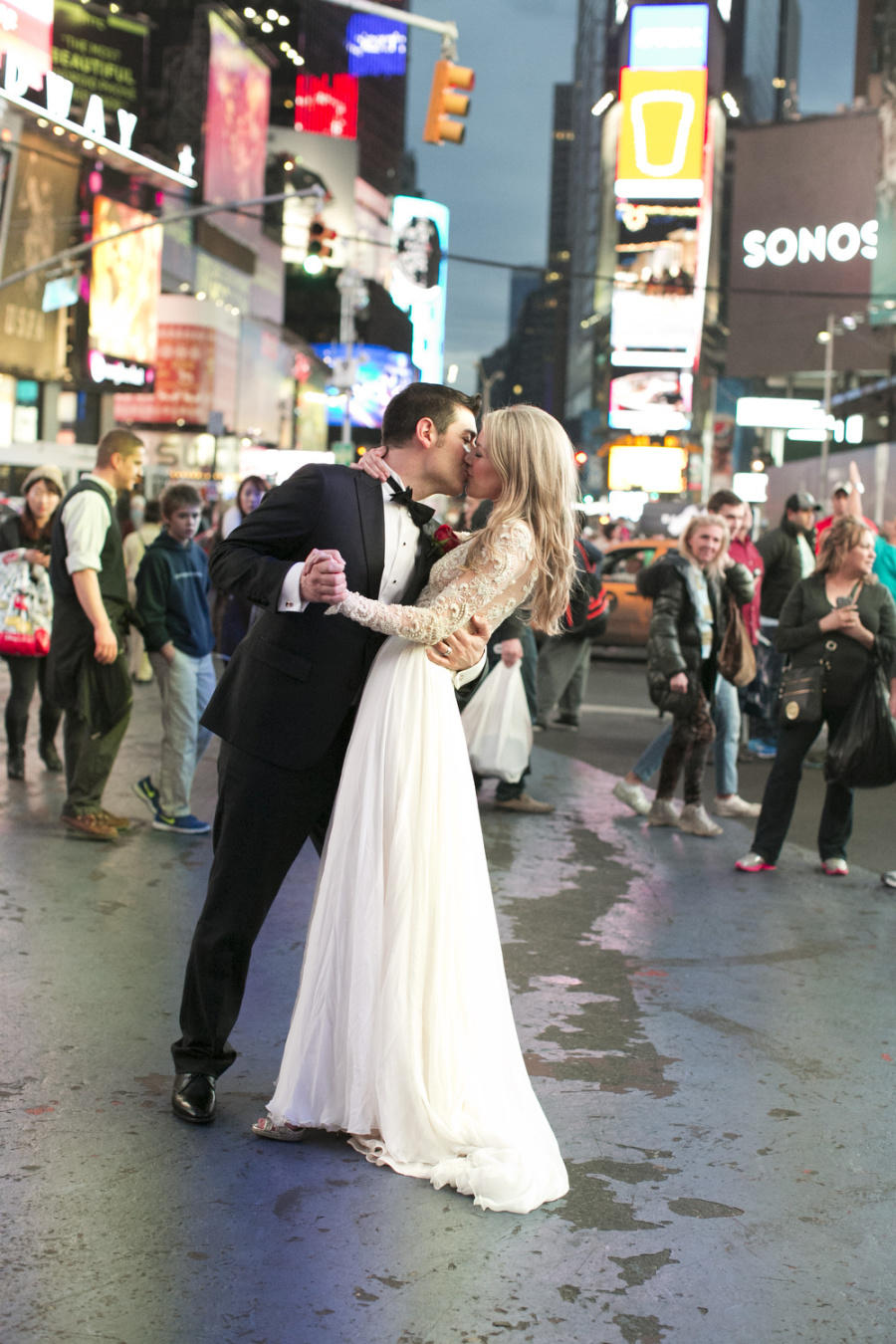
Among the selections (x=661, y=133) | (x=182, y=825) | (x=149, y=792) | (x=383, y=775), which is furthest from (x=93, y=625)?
(x=661, y=133)

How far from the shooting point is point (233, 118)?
64375 mm

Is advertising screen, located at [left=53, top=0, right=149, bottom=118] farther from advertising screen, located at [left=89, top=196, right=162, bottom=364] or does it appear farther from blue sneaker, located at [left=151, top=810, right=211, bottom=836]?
blue sneaker, located at [left=151, top=810, right=211, bottom=836]

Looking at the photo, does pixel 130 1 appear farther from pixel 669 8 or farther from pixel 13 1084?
pixel 13 1084

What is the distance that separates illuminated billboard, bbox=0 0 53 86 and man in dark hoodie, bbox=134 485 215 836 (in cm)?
3087

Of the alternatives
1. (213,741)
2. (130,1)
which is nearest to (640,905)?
(213,741)

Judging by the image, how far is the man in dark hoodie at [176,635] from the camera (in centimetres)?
823

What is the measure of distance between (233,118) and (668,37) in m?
21.5

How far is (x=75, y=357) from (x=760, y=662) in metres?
33.2

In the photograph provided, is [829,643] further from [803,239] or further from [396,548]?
[803,239]

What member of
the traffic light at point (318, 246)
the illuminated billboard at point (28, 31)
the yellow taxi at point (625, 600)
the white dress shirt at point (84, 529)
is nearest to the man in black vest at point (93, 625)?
the white dress shirt at point (84, 529)

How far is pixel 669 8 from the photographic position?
233ft

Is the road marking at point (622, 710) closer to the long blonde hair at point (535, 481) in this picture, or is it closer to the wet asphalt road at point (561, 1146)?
the wet asphalt road at point (561, 1146)

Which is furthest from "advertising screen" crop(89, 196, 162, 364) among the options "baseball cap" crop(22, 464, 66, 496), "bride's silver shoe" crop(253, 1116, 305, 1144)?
"bride's silver shoe" crop(253, 1116, 305, 1144)

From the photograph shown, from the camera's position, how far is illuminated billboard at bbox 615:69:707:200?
219 feet
